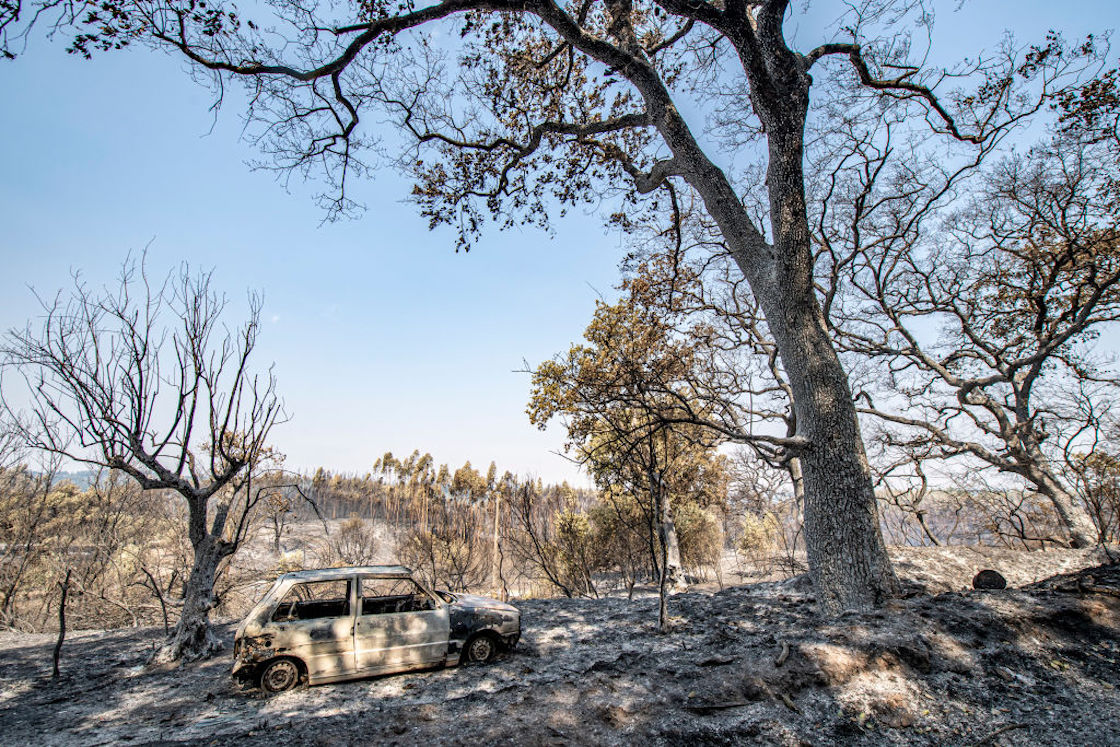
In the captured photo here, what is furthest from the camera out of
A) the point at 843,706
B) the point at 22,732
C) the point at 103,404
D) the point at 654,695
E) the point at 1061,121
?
the point at 1061,121

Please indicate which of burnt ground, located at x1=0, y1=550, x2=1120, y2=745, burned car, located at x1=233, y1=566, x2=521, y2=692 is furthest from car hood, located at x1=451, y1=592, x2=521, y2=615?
burnt ground, located at x1=0, y1=550, x2=1120, y2=745

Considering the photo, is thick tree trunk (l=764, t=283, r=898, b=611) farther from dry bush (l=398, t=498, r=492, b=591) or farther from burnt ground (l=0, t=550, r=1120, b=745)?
dry bush (l=398, t=498, r=492, b=591)

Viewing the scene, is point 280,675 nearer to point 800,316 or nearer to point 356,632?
point 356,632

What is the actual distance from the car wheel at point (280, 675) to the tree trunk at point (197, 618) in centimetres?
269

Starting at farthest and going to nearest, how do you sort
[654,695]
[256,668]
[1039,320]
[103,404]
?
1. [1039,320]
2. [103,404]
3. [256,668]
4. [654,695]

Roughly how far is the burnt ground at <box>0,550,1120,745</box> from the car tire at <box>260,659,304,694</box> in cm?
17

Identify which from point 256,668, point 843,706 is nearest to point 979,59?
point 843,706

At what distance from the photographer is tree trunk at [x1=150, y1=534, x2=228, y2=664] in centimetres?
624

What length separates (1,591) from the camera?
1288 cm

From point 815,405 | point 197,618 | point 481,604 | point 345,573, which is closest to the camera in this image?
point 815,405

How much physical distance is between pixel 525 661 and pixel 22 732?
16.0 ft

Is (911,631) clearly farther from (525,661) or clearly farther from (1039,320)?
(1039,320)

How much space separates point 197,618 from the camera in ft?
21.1

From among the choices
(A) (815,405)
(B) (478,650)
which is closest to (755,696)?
(A) (815,405)
